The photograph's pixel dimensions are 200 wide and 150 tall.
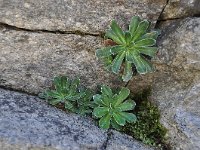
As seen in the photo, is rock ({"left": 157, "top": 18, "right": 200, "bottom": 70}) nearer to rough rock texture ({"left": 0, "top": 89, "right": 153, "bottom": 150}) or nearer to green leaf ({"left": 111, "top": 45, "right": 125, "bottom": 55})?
green leaf ({"left": 111, "top": 45, "right": 125, "bottom": 55})

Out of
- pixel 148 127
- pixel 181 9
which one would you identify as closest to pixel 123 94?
pixel 148 127

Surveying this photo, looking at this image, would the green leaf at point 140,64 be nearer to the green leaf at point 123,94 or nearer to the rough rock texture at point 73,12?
the green leaf at point 123,94

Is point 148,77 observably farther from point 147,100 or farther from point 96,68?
point 96,68

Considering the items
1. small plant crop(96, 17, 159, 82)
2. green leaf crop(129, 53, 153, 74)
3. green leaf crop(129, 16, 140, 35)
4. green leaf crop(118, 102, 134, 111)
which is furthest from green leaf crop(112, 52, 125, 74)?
green leaf crop(118, 102, 134, 111)

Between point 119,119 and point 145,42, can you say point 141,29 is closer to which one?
point 145,42

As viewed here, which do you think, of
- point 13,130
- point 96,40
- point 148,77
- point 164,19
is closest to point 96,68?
point 96,40
